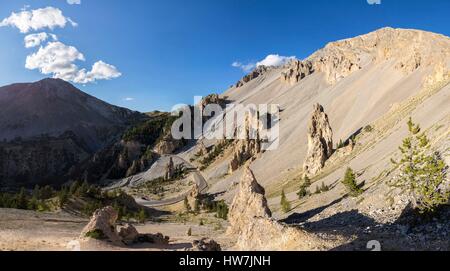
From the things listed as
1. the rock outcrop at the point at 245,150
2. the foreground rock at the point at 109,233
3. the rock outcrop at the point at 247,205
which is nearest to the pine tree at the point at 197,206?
the rock outcrop at the point at 245,150

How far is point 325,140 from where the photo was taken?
296ft

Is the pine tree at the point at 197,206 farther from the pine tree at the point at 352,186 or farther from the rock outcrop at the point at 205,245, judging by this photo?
the rock outcrop at the point at 205,245

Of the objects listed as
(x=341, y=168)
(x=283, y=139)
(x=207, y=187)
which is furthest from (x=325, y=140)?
(x=207, y=187)

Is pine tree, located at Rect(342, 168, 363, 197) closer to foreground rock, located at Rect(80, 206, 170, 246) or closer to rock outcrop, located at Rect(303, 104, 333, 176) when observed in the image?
foreground rock, located at Rect(80, 206, 170, 246)

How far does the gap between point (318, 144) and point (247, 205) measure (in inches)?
1776

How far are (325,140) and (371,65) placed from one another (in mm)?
80743

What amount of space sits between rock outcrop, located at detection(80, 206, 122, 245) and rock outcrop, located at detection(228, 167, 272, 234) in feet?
49.7

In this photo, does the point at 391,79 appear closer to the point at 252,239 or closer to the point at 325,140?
the point at 325,140

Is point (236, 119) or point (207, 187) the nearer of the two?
point (207, 187)

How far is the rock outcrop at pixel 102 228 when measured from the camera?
34.5 meters

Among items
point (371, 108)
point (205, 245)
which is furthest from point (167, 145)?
point (205, 245)

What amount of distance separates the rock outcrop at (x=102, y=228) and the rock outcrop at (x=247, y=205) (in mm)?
15142

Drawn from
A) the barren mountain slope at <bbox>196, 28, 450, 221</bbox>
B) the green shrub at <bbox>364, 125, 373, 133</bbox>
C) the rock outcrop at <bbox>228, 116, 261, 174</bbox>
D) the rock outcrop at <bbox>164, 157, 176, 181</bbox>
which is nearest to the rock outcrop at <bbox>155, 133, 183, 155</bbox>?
the rock outcrop at <bbox>164, 157, 176, 181</bbox>

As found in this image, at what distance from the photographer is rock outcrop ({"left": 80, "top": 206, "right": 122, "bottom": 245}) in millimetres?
34469
